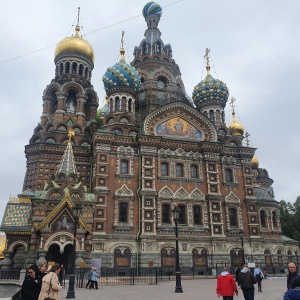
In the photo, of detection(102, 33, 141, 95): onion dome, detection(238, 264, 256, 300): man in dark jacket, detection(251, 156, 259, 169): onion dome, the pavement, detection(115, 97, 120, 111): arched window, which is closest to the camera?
detection(238, 264, 256, 300): man in dark jacket

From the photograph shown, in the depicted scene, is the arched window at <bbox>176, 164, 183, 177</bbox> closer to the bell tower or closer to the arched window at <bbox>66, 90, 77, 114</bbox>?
the bell tower

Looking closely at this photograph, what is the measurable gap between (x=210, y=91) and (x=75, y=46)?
1461 cm

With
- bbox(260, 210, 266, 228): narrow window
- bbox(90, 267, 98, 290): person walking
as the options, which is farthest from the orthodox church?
bbox(90, 267, 98, 290): person walking

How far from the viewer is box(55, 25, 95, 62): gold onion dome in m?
34.2

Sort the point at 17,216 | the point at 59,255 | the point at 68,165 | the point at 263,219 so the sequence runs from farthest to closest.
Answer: the point at 263,219 → the point at 68,165 → the point at 17,216 → the point at 59,255

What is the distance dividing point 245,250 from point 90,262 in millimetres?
12319

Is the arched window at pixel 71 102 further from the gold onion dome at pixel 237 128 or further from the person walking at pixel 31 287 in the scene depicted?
the person walking at pixel 31 287

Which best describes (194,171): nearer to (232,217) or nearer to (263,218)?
(232,217)

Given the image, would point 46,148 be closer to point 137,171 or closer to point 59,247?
point 137,171

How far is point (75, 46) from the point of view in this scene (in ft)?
112

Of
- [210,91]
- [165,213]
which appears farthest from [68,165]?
[210,91]

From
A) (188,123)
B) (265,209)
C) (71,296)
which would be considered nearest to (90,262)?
(71,296)

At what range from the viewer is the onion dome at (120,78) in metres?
29.7

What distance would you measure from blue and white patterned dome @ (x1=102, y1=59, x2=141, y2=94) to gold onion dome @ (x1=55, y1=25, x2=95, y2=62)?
5886mm
